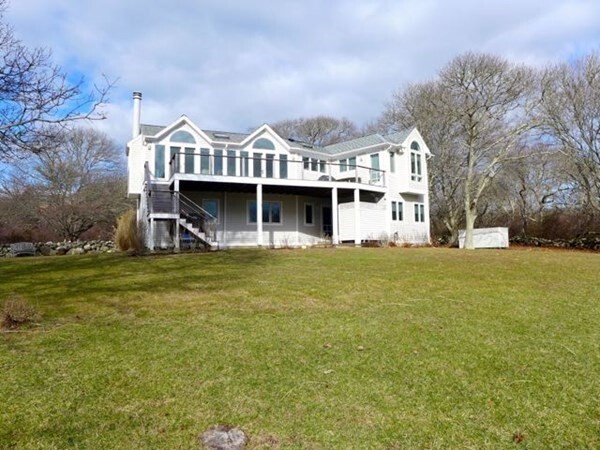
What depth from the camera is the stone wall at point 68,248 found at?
26794mm

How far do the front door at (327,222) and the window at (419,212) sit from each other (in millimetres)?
5294

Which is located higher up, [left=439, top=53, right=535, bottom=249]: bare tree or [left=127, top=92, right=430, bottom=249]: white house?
[left=439, top=53, right=535, bottom=249]: bare tree

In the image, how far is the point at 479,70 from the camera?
91.6 ft

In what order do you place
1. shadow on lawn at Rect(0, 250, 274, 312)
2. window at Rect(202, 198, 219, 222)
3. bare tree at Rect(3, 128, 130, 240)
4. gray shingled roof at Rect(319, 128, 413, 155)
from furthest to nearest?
bare tree at Rect(3, 128, 130, 240) → gray shingled roof at Rect(319, 128, 413, 155) → window at Rect(202, 198, 219, 222) → shadow on lawn at Rect(0, 250, 274, 312)

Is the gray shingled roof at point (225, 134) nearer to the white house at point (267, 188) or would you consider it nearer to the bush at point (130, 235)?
the white house at point (267, 188)

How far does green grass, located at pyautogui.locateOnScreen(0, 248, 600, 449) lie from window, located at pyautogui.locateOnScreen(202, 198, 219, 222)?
47.1ft

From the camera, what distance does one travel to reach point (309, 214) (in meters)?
25.5

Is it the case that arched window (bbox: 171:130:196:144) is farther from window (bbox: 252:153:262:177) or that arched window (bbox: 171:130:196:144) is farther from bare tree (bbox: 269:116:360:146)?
bare tree (bbox: 269:116:360:146)

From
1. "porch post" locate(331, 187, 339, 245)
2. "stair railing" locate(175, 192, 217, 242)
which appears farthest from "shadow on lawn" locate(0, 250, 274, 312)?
"porch post" locate(331, 187, 339, 245)

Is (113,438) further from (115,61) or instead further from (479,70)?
(479,70)

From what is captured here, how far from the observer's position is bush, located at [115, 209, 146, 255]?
1665cm

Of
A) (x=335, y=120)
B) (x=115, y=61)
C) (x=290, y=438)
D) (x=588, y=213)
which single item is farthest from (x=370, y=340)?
(x=335, y=120)

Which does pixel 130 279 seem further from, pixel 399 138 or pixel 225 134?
pixel 399 138

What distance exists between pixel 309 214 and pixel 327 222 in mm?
1313
